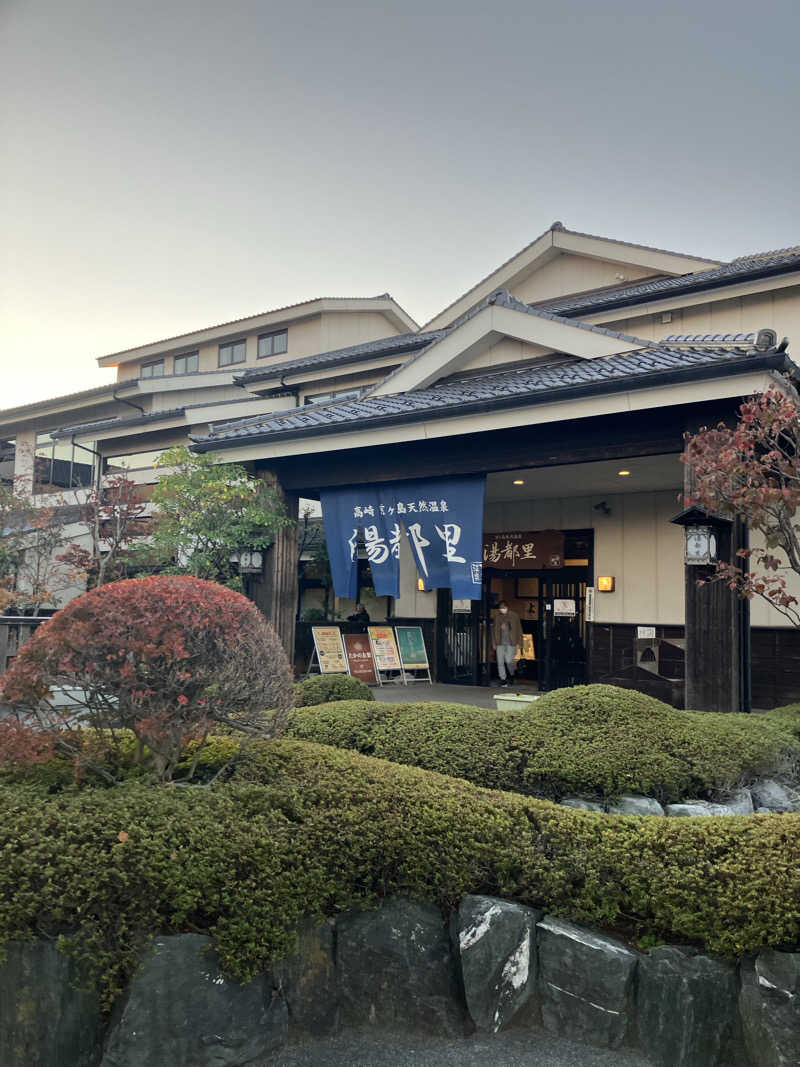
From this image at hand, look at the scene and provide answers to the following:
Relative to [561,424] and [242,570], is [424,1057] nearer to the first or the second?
[561,424]

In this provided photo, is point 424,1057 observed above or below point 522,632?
below

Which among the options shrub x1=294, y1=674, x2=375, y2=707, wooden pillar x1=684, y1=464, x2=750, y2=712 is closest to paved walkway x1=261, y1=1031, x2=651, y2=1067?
shrub x1=294, y1=674, x2=375, y2=707

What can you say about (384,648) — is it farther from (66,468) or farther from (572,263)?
(66,468)

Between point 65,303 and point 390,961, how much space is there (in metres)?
15.3

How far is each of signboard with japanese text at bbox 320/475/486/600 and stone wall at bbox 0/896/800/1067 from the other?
22.2 feet

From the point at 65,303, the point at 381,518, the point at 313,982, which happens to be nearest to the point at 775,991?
the point at 313,982

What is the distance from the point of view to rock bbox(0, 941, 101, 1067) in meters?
3.26

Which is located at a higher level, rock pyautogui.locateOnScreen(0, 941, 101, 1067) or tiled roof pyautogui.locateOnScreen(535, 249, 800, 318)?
tiled roof pyautogui.locateOnScreen(535, 249, 800, 318)

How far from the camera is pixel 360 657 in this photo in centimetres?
1423

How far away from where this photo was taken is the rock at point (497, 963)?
369 centimetres

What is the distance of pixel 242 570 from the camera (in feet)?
39.1

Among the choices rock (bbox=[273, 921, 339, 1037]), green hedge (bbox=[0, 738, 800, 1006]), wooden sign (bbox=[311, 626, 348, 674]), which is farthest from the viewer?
wooden sign (bbox=[311, 626, 348, 674])

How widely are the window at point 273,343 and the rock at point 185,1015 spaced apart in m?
24.3

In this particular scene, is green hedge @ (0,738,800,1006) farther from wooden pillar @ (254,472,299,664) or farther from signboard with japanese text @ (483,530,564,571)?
signboard with japanese text @ (483,530,564,571)
